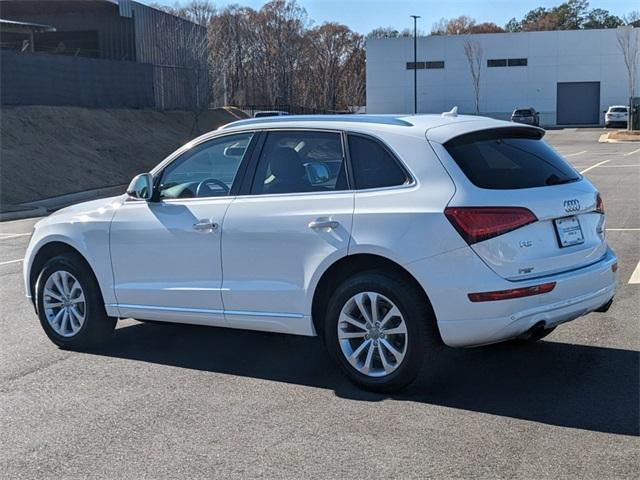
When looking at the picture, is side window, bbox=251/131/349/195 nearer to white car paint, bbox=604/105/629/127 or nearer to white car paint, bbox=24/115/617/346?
white car paint, bbox=24/115/617/346

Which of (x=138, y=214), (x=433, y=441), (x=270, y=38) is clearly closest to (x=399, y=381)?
(x=433, y=441)

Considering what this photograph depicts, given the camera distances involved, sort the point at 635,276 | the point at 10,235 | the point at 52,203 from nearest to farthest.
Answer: the point at 635,276 → the point at 10,235 → the point at 52,203

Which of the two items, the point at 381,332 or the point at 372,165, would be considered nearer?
the point at 381,332

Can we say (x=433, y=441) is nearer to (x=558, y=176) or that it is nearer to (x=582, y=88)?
(x=558, y=176)

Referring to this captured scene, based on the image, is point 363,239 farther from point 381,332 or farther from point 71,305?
point 71,305

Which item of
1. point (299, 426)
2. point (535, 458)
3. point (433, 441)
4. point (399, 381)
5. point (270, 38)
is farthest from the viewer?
point (270, 38)

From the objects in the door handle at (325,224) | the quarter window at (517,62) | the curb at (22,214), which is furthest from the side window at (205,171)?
the quarter window at (517,62)

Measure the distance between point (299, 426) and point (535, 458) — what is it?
140 centimetres

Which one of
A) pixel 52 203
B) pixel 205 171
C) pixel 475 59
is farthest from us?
pixel 475 59

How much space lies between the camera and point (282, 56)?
80.0 metres

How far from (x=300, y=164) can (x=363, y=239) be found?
90cm

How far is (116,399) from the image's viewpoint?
215 inches

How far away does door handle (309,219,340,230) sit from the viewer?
5379 mm

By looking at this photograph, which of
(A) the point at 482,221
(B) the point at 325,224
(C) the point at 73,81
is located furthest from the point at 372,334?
(C) the point at 73,81
